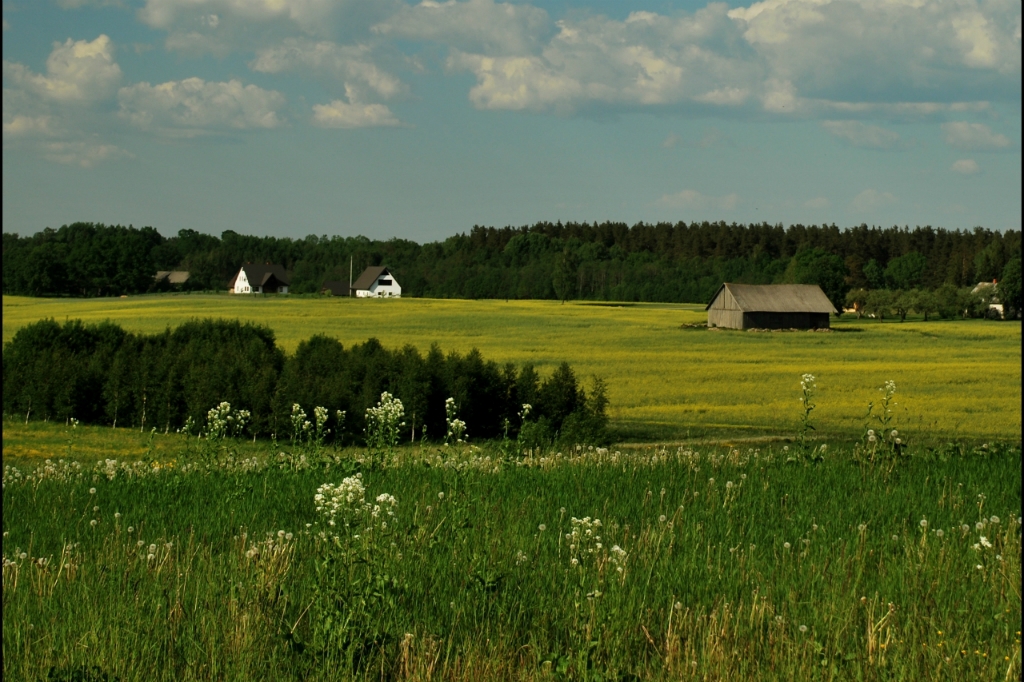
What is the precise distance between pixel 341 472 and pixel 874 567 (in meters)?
4.83

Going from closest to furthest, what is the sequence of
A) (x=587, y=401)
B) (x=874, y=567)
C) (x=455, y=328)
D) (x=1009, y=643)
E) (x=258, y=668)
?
(x=258, y=668) → (x=1009, y=643) → (x=874, y=567) → (x=587, y=401) → (x=455, y=328)

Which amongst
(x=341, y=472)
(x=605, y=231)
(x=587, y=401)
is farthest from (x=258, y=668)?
(x=605, y=231)

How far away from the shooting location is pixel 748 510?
7.11 metres

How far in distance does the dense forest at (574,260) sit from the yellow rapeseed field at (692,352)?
460 centimetres

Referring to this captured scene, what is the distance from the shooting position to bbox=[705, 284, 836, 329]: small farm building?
219ft

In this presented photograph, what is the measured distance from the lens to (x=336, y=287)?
4461 inches

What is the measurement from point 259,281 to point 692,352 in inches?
2800

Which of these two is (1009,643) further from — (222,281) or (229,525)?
(222,281)

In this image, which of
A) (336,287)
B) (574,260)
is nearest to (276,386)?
(574,260)

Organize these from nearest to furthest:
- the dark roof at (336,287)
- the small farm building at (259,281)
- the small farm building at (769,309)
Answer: the small farm building at (769,309) < the small farm building at (259,281) < the dark roof at (336,287)

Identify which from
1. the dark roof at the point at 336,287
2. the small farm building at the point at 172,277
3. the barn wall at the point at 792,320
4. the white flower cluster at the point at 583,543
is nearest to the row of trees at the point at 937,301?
the barn wall at the point at 792,320

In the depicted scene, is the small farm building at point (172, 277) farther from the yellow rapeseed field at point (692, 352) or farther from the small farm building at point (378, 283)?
the small farm building at point (378, 283)

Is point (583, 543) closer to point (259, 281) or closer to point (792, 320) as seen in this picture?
point (792, 320)

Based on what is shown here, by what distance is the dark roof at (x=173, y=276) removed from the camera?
10551 centimetres
